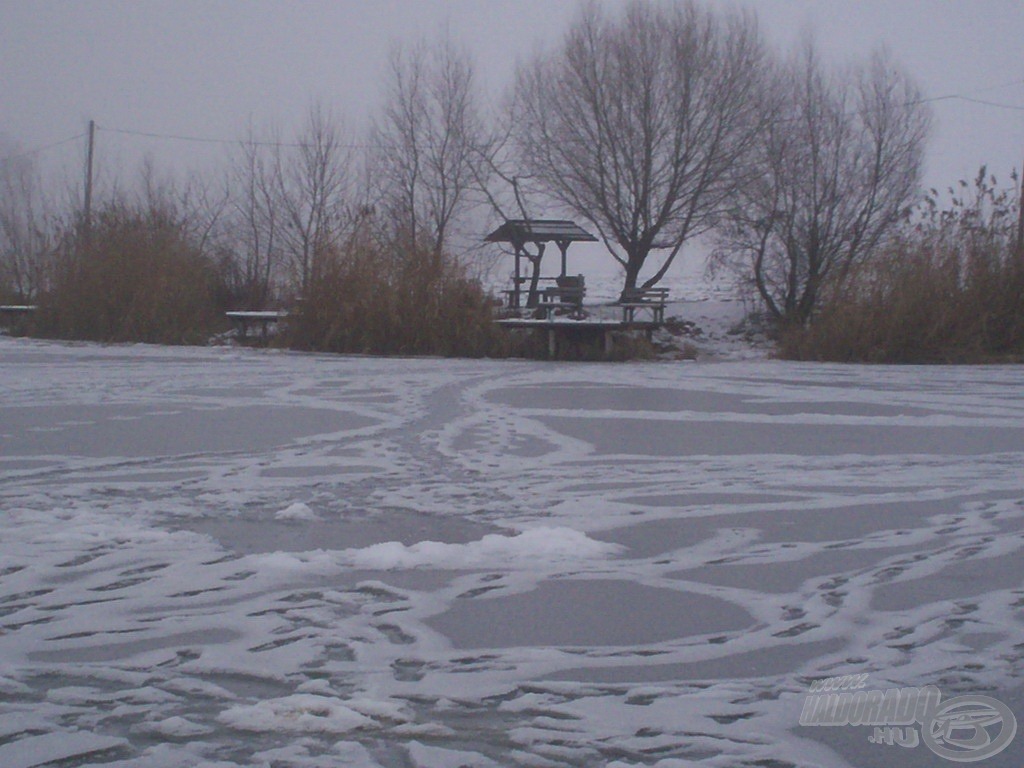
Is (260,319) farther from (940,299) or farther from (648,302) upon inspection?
(940,299)

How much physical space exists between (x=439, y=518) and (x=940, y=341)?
15.3m

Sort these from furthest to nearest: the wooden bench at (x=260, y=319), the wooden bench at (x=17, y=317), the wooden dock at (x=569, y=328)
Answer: the wooden bench at (x=17, y=317), the wooden bench at (x=260, y=319), the wooden dock at (x=569, y=328)

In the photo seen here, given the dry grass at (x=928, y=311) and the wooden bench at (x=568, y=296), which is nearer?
the dry grass at (x=928, y=311)

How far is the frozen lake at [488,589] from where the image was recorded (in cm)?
249

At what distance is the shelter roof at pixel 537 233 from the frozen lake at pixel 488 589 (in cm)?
1775

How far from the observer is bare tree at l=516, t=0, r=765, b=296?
25.1m

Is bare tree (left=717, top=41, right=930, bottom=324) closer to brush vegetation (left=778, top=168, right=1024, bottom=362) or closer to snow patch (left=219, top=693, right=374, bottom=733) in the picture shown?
brush vegetation (left=778, top=168, right=1024, bottom=362)

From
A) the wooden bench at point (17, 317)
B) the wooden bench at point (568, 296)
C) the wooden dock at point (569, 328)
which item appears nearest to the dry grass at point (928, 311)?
the wooden dock at point (569, 328)

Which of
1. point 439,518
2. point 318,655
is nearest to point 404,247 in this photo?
point 439,518

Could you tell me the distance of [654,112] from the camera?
25156mm

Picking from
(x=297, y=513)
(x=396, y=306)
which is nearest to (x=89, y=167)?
(x=396, y=306)

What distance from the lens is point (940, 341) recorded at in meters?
17.8

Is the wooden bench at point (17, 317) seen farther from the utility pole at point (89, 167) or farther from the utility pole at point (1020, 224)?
the utility pole at point (1020, 224)

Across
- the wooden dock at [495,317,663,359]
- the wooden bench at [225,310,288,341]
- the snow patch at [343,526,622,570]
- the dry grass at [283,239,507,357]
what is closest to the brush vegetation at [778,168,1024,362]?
the wooden dock at [495,317,663,359]
